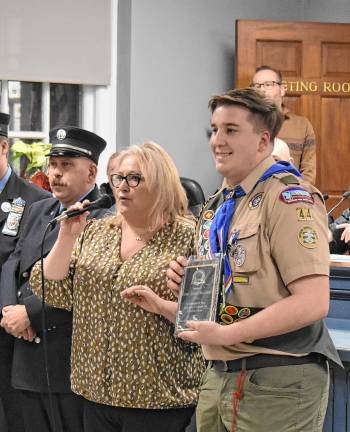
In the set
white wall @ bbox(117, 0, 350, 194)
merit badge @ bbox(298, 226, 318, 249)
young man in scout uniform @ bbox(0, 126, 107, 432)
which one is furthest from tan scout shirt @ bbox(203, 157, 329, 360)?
white wall @ bbox(117, 0, 350, 194)

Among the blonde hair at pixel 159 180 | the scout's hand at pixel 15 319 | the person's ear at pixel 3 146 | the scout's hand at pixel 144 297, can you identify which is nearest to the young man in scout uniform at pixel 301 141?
the person's ear at pixel 3 146

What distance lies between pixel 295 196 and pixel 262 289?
22cm

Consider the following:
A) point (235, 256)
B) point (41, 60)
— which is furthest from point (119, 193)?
point (41, 60)

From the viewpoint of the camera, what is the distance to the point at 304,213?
1.91 m

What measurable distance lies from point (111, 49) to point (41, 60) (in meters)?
0.47

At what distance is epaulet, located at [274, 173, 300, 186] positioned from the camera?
1975mm

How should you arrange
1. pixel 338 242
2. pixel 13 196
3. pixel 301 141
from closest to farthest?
1. pixel 13 196
2. pixel 338 242
3. pixel 301 141

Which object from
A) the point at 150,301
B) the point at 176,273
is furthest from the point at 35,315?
the point at 176,273

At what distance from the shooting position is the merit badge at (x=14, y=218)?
3098 mm

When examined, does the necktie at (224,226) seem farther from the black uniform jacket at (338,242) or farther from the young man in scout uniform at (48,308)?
the black uniform jacket at (338,242)

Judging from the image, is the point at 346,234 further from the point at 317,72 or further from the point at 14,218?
the point at 317,72

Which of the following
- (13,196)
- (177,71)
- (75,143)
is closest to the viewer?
(75,143)

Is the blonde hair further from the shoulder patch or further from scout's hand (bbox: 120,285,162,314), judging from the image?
the shoulder patch

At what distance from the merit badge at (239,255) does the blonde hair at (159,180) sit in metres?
A: 0.44
